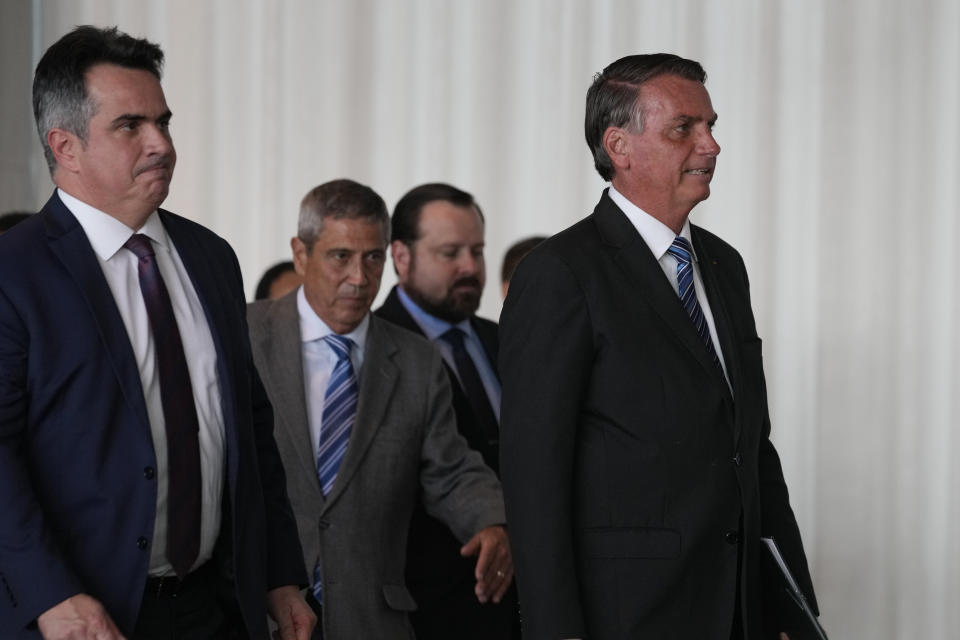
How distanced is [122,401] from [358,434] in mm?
1220

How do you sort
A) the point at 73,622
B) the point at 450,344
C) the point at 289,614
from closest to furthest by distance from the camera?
the point at 73,622 < the point at 289,614 < the point at 450,344

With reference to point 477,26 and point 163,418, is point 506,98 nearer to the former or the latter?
point 477,26

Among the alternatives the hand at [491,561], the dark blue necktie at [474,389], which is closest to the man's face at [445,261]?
the dark blue necktie at [474,389]

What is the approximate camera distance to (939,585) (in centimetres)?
605

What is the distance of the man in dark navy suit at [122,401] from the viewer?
217cm

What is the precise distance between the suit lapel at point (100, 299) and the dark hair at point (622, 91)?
1044mm

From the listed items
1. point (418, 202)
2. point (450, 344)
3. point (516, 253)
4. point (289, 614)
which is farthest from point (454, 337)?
point (289, 614)

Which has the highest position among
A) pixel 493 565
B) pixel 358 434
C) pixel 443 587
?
pixel 358 434

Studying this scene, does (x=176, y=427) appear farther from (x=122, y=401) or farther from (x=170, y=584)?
(x=170, y=584)

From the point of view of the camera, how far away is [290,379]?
3.50m

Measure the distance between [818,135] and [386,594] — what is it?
3.63m

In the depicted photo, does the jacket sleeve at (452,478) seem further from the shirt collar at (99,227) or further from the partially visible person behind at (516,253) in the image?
the partially visible person behind at (516,253)

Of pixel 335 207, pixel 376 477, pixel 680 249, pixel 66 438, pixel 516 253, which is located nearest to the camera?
pixel 66 438

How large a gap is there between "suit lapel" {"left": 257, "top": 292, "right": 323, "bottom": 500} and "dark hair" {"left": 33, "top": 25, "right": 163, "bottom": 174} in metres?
1.18
